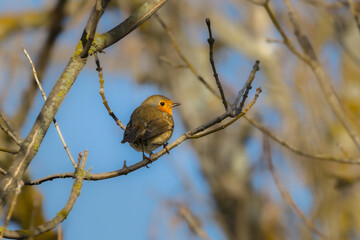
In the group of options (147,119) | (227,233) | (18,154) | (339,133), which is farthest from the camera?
(227,233)

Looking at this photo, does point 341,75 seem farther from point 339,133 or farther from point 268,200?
point 268,200

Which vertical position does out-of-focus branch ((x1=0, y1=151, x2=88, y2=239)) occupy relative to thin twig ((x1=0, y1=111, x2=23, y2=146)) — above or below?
below

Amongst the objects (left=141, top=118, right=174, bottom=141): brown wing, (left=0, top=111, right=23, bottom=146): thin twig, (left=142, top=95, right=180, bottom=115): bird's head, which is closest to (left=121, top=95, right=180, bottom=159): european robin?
(left=141, top=118, right=174, bottom=141): brown wing

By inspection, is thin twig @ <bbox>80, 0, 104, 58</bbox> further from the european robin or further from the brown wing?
the brown wing

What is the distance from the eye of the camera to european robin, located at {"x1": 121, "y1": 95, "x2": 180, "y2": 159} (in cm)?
334

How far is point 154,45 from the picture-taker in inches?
389

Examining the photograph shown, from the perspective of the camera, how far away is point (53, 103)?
1983mm

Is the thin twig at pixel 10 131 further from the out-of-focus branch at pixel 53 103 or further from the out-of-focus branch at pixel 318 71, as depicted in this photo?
the out-of-focus branch at pixel 318 71

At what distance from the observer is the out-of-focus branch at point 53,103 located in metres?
1.77

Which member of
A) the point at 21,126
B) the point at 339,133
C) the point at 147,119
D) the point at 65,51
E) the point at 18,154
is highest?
the point at 65,51

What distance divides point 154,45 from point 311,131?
6.37 metres

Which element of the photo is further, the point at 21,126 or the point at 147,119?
the point at 21,126

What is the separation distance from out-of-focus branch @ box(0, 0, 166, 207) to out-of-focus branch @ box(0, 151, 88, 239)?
0.47 feet

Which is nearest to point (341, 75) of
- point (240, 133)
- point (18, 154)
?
point (240, 133)
